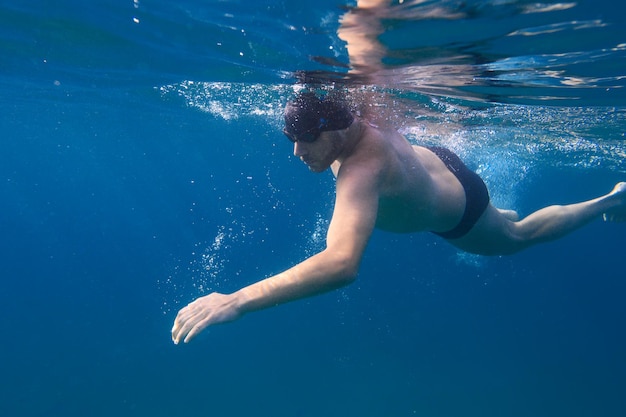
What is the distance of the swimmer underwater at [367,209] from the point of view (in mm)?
3299

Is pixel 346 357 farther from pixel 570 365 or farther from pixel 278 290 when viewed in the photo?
pixel 278 290

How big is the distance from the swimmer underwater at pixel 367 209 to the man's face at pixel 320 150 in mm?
11

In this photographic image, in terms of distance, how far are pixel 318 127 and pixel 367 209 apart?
1.48 meters

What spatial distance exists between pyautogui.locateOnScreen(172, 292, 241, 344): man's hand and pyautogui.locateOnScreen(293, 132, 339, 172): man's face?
7.08ft

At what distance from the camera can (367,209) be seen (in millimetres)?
3676

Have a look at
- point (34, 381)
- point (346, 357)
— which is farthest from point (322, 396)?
point (34, 381)

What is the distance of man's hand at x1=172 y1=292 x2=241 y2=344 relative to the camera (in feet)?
10.1

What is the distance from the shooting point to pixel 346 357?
24.3 meters

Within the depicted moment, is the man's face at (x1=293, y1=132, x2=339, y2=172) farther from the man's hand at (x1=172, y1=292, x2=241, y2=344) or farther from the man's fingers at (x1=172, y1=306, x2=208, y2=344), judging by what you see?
the man's fingers at (x1=172, y1=306, x2=208, y2=344)

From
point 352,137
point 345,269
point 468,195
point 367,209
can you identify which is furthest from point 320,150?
point 468,195

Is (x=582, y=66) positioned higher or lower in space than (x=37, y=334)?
higher

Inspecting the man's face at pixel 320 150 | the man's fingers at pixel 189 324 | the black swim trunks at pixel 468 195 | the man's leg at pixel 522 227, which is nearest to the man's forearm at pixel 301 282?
the man's fingers at pixel 189 324

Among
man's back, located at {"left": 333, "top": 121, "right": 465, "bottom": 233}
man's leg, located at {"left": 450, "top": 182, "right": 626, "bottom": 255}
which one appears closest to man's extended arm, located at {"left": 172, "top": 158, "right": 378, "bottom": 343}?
man's back, located at {"left": 333, "top": 121, "right": 465, "bottom": 233}

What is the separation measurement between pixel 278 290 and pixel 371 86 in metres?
7.17
